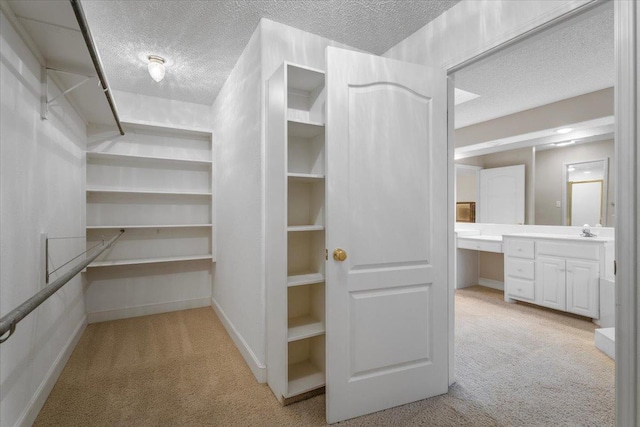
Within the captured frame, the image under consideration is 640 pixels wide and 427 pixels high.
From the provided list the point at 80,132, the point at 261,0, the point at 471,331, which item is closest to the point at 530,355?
the point at 471,331

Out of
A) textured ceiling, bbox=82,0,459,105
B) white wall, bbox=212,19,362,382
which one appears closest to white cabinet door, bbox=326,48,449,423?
textured ceiling, bbox=82,0,459,105

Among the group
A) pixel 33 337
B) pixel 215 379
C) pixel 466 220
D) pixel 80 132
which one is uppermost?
pixel 80 132

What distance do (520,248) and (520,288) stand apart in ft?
1.66

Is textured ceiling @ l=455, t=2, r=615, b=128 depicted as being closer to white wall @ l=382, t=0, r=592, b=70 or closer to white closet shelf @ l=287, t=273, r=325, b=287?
white wall @ l=382, t=0, r=592, b=70

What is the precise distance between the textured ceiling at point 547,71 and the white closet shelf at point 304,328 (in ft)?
6.50

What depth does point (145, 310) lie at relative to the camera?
138 inches

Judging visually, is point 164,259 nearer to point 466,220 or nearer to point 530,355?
point 530,355

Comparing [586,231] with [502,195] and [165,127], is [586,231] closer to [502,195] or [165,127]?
[502,195]

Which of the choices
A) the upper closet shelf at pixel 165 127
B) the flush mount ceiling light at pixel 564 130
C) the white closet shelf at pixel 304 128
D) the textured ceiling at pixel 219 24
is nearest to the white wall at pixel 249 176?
the textured ceiling at pixel 219 24

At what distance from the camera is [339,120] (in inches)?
66.9

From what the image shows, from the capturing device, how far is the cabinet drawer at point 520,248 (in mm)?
3723

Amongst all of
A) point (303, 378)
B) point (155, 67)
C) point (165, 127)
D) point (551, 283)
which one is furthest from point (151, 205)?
point (551, 283)

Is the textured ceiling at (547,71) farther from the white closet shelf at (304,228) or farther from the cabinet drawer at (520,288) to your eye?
the cabinet drawer at (520,288)

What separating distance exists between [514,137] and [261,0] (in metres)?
3.73
